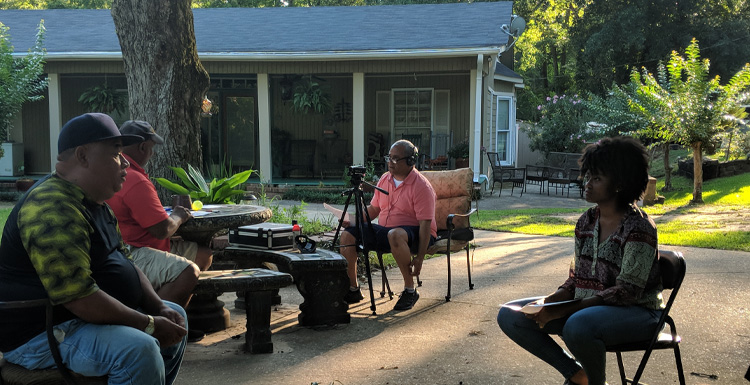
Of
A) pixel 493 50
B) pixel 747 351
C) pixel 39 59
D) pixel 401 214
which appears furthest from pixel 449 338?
pixel 39 59

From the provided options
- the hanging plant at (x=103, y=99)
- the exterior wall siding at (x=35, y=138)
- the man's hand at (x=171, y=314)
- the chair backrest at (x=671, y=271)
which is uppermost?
the hanging plant at (x=103, y=99)

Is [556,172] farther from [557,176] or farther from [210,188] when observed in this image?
[210,188]

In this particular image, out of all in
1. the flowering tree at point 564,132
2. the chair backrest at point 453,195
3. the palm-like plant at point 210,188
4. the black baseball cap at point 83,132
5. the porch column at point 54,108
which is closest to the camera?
the black baseball cap at point 83,132

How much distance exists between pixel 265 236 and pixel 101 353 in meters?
2.77

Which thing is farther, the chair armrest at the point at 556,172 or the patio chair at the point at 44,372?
the chair armrest at the point at 556,172

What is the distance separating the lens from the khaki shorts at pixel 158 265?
13.1ft

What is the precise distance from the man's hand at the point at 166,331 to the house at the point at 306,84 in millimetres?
11827

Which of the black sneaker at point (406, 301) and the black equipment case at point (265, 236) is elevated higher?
the black equipment case at point (265, 236)

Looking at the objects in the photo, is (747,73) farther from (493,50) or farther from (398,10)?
(398,10)

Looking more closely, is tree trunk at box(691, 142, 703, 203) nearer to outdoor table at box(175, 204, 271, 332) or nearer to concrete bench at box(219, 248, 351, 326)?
concrete bench at box(219, 248, 351, 326)

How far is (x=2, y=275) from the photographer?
2.59 m

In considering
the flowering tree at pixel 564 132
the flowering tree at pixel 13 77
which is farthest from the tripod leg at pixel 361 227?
the flowering tree at pixel 564 132

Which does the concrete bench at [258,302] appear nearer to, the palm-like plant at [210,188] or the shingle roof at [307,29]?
the palm-like plant at [210,188]

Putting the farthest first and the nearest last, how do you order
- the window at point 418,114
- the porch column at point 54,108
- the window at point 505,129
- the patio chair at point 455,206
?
the window at point 505,129, the window at point 418,114, the porch column at point 54,108, the patio chair at point 455,206
